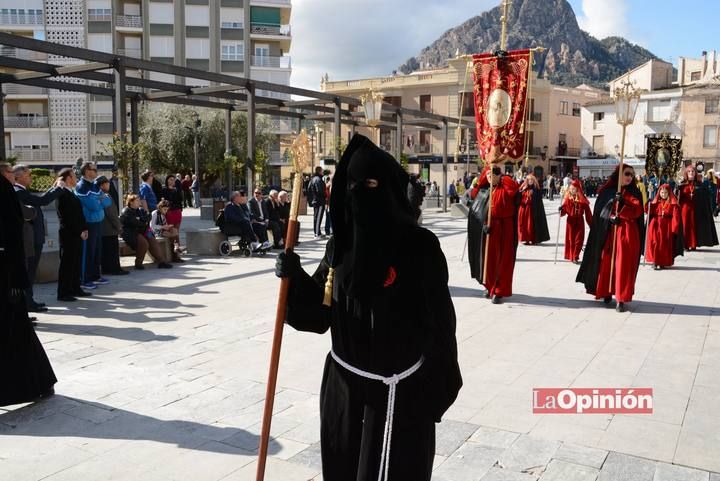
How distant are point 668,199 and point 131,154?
10181 millimetres

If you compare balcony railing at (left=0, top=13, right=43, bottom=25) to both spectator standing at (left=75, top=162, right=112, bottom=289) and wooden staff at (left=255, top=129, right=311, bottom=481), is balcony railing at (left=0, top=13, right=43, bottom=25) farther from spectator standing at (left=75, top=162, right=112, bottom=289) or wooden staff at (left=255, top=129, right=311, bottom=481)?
wooden staff at (left=255, top=129, right=311, bottom=481)

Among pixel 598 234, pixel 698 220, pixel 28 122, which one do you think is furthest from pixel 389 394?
pixel 28 122

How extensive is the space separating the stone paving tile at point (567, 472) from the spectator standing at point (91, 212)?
7.55 metres

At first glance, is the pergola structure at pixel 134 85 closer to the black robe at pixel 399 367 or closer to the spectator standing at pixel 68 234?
the spectator standing at pixel 68 234

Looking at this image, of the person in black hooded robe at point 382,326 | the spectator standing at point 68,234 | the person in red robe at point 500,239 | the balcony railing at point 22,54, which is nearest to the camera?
the person in black hooded robe at point 382,326

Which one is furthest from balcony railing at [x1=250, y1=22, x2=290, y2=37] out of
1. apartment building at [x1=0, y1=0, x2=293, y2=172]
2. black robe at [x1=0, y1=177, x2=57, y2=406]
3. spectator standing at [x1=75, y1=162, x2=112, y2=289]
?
black robe at [x1=0, y1=177, x2=57, y2=406]

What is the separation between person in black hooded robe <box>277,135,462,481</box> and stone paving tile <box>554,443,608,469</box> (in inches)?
68.1

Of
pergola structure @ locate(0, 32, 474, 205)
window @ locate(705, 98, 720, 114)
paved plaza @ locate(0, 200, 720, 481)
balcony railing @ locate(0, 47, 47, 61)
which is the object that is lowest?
paved plaza @ locate(0, 200, 720, 481)

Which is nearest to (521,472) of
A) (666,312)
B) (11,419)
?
(11,419)

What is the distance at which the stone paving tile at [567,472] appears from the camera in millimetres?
3766

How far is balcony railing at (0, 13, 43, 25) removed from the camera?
46875 mm

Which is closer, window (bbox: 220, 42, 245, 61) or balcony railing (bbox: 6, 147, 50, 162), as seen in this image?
balcony railing (bbox: 6, 147, 50, 162)

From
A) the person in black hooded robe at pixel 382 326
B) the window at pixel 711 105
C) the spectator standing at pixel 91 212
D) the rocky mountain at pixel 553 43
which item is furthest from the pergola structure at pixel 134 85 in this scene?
the rocky mountain at pixel 553 43

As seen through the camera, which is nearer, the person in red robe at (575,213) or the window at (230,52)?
the person in red robe at (575,213)
